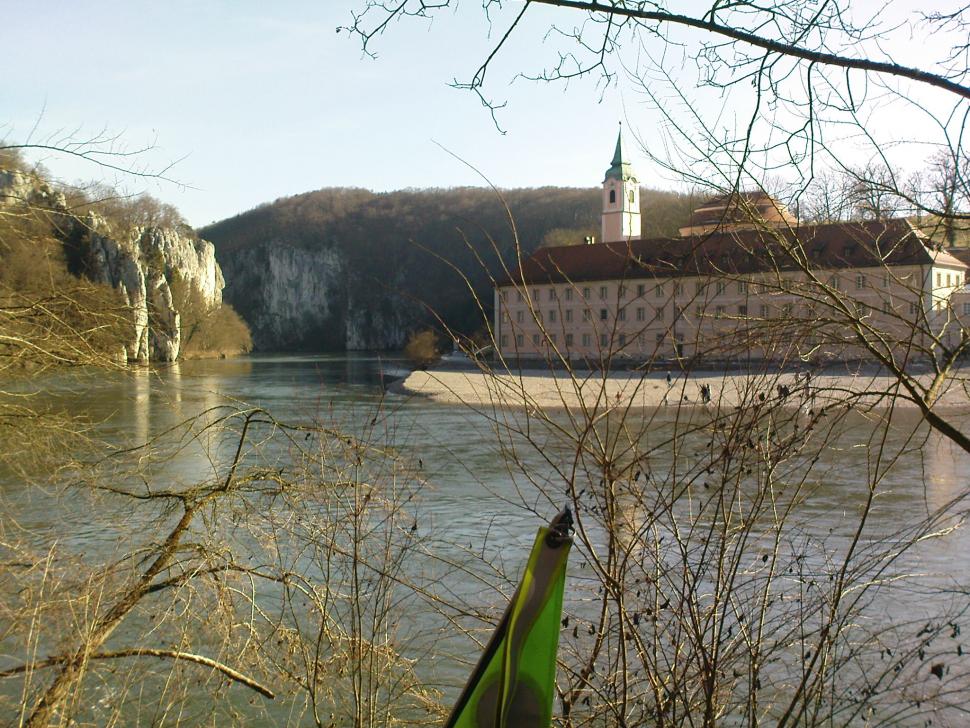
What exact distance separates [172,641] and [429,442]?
43.8 feet

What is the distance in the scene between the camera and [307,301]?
13325cm

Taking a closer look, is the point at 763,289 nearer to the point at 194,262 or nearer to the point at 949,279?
the point at 949,279

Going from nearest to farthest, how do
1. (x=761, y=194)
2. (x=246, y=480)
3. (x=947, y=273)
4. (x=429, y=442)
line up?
(x=761, y=194), (x=947, y=273), (x=246, y=480), (x=429, y=442)

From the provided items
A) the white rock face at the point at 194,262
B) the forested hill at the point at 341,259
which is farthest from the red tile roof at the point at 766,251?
the forested hill at the point at 341,259

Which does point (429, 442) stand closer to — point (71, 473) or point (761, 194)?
point (71, 473)

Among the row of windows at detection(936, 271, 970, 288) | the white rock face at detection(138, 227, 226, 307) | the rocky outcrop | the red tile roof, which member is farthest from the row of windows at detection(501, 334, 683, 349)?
A: the rocky outcrop

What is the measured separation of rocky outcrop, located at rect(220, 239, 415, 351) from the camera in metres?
128

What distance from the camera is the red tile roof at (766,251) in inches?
97.7

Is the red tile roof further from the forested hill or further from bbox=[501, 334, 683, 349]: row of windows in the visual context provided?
the forested hill

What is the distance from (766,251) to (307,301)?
133469mm

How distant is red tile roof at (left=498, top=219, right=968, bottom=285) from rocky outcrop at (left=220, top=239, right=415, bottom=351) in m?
121

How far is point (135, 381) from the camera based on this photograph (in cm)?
579

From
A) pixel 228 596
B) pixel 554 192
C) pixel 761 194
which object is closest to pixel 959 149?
pixel 761 194

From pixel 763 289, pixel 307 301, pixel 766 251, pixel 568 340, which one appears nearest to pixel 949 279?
pixel 763 289
